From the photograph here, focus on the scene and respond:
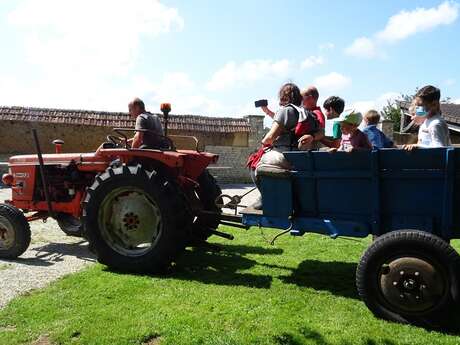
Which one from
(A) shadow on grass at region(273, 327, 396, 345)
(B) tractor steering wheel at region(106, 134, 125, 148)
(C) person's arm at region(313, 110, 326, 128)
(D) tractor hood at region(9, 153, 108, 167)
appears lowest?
(A) shadow on grass at region(273, 327, 396, 345)

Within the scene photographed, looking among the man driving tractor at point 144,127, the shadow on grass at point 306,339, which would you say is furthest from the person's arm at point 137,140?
the shadow on grass at point 306,339

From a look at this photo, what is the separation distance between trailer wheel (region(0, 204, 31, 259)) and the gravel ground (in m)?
0.12

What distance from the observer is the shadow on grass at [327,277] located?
4.44 meters

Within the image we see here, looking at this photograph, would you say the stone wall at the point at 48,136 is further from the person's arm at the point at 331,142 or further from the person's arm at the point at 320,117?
the person's arm at the point at 331,142

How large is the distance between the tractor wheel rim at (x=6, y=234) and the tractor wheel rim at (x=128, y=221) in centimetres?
133

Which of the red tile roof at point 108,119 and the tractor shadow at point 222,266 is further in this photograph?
the red tile roof at point 108,119

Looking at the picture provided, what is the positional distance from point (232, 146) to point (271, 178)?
13067mm

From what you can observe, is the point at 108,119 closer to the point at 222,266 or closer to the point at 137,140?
the point at 137,140

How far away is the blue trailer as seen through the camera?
3398 millimetres

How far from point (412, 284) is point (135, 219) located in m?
2.92

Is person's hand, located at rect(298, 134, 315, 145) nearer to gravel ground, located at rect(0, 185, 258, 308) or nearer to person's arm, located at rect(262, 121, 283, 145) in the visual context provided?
person's arm, located at rect(262, 121, 283, 145)

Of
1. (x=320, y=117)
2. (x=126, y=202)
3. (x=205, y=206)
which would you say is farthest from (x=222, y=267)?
(x=320, y=117)

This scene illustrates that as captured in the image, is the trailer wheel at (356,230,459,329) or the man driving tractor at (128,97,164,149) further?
the man driving tractor at (128,97,164,149)

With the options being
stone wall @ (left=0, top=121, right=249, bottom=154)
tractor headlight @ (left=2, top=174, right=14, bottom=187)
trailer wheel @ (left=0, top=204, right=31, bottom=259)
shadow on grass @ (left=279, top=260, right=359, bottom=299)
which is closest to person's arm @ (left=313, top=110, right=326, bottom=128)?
shadow on grass @ (left=279, top=260, right=359, bottom=299)
